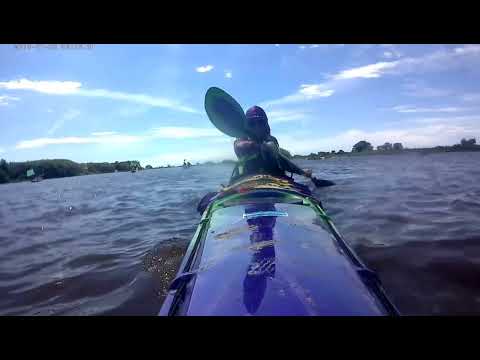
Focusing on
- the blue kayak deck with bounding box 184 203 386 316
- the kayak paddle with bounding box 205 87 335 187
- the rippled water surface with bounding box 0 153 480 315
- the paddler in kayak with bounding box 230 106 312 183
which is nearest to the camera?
the blue kayak deck with bounding box 184 203 386 316

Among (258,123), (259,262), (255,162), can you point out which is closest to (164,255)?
(255,162)

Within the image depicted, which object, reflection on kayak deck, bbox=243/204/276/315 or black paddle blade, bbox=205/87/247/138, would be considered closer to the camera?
reflection on kayak deck, bbox=243/204/276/315

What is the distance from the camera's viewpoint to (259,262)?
267cm

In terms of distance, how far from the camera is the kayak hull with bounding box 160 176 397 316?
208 centimetres

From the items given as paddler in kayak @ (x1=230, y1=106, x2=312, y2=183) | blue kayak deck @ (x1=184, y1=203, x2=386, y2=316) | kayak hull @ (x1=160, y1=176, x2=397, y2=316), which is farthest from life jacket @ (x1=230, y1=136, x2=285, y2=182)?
blue kayak deck @ (x1=184, y1=203, x2=386, y2=316)

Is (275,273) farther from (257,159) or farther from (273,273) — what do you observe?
(257,159)

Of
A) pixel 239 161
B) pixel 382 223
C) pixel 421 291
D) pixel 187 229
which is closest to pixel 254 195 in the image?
pixel 239 161

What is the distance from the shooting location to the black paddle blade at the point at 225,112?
21.8 feet

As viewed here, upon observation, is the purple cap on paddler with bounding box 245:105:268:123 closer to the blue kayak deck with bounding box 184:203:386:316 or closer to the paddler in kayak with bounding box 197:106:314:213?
the paddler in kayak with bounding box 197:106:314:213

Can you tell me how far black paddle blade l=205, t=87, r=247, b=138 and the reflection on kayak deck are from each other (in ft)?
10.0

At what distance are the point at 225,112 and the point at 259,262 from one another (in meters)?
4.73

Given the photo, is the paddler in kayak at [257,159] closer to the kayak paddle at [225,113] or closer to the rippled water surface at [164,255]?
the kayak paddle at [225,113]

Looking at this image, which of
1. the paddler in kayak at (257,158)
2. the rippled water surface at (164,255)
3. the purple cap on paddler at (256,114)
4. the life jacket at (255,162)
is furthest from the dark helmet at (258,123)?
the rippled water surface at (164,255)
